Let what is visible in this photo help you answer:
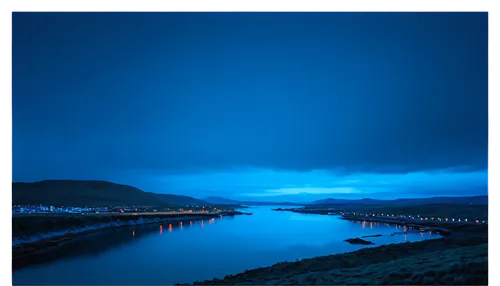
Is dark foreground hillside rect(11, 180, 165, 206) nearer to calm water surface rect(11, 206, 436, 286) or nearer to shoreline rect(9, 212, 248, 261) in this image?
shoreline rect(9, 212, 248, 261)

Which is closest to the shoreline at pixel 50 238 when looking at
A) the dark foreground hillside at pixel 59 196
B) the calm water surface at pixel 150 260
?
the calm water surface at pixel 150 260

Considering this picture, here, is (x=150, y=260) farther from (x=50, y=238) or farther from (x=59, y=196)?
(x=59, y=196)

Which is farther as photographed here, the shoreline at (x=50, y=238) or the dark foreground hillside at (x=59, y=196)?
the dark foreground hillside at (x=59, y=196)

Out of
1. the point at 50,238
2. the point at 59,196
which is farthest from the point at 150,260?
the point at 59,196

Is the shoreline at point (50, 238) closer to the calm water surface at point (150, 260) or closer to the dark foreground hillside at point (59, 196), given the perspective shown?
the calm water surface at point (150, 260)

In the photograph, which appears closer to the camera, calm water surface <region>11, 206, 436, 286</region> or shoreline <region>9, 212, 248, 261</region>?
calm water surface <region>11, 206, 436, 286</region>

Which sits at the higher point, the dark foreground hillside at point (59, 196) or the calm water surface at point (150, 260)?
the calm water surface at point (150, 260)

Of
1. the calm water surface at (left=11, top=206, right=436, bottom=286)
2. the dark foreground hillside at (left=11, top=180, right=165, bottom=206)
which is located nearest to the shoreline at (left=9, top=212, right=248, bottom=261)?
the calm water surface at (left=11, top=206, right=436, bottom=286)

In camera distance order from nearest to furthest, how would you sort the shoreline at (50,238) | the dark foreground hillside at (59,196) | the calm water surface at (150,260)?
the calm water surface at (150,260), the shoreline at (50,238), the dark foreground hillside at (59,196)

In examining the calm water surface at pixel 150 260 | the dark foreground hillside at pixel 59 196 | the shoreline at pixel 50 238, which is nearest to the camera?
the calm water surface at pixel 150 260

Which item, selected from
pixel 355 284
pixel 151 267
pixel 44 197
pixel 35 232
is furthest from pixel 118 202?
pixel 355 284

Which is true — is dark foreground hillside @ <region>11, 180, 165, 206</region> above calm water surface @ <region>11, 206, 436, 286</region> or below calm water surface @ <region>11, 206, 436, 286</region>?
below
